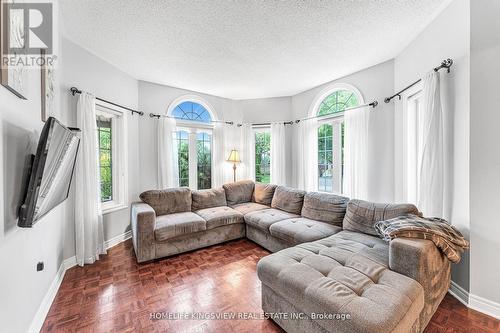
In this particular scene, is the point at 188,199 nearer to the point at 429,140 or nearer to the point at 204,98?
the point at 204,98

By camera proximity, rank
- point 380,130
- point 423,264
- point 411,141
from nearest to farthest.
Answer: point 423,264, point 411,141, point 380,130

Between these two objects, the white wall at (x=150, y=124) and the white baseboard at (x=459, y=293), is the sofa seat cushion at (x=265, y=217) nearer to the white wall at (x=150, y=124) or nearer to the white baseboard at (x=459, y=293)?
the white baseboard at (x=459, y=293)

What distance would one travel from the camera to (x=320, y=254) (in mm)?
1757

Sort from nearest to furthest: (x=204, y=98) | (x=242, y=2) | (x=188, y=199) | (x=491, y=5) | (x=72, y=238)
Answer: (x=491, y=5)
(x=242, y=2)
(x=72, y=238)
(x=188, y=199)
(x=204, y=98)

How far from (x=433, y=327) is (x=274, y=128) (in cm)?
357

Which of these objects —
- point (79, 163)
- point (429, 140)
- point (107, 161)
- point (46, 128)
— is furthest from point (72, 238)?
point (429, 140)

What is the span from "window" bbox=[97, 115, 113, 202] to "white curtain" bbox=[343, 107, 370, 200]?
375 centimetres

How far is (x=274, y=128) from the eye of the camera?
14.2ft

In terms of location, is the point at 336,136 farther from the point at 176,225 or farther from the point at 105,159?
the point at 105,159

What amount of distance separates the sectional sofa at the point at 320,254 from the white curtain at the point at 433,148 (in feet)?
0.72

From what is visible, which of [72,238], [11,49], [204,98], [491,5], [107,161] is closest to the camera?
[11,49]

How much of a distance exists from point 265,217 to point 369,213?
→ 1.35 metres

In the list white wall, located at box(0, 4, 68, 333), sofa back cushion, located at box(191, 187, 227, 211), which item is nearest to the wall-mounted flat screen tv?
white wall, located at box(0, 4, 68, 333)

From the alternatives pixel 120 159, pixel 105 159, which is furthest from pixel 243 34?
pixel 105 159
